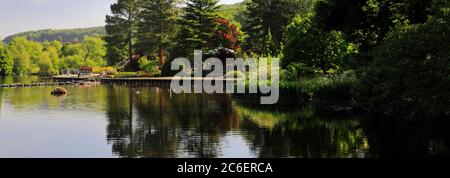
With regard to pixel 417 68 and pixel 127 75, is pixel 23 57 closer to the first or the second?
pixel 127 75

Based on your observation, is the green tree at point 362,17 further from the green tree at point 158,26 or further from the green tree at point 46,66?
the green tree at point 46,66

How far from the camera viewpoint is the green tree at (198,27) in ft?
249

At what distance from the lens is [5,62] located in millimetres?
134875

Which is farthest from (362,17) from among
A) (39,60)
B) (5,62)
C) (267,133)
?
(39,60)

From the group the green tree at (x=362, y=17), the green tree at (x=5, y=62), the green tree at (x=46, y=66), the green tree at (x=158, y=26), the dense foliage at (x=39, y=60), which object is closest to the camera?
the green tree at (x=362, y=17)

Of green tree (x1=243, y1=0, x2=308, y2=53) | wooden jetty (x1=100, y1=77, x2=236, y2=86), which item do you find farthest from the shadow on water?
green tree (x1=243, y1=0, x2=308, y2=53)

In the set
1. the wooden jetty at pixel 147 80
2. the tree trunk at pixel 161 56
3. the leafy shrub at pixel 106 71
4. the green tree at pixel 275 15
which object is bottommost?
the wooden jetty at pixel 147 80

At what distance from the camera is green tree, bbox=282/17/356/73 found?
1833 inches

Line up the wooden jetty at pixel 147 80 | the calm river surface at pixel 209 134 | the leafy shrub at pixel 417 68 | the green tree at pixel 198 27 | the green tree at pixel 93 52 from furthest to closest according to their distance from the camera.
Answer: the green tree at pixel 93 52
the green tree at pixel 198 27
the wooden jetty at pixel 147 80
the leafy shrub at pixel 417 68
the calm river surface at pixel 209 134

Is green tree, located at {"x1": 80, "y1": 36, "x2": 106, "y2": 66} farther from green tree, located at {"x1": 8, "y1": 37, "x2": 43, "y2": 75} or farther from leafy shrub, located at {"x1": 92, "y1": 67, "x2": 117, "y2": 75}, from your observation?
leafy shrub, located at {"x1": 92, "y1": 67, "x2": 117, "y2": 75}

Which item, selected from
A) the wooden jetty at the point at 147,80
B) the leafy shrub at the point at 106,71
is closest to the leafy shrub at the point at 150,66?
the wooden jetty at the point at 147,80

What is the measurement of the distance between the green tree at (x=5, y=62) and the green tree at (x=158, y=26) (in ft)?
192

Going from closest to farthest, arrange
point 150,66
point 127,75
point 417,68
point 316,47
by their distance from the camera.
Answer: point 417,68 < point 316,47 < point 150,66 < point 127,75

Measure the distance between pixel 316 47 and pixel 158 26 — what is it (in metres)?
46.5
